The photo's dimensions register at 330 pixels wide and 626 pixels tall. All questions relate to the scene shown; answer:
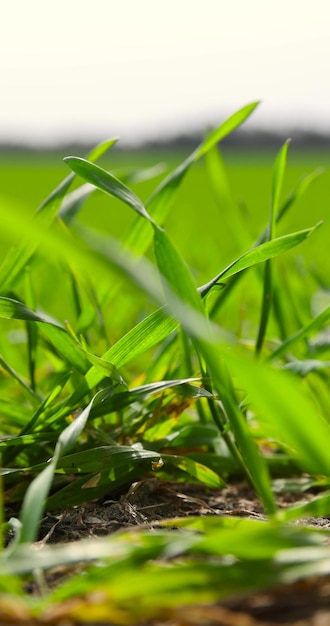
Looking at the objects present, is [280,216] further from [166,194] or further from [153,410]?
[153,410]

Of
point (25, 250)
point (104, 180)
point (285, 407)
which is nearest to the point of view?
point (285, 407)

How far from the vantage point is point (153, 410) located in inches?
29.2

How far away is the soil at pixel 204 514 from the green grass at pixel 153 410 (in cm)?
1

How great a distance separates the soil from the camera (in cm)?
40

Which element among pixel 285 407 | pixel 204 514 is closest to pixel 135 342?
pixel 204 514

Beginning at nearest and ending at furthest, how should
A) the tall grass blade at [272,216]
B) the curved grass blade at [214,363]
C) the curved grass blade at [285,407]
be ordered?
the curved grass blade at [285,407], the curved grass blade at [214,363], the tall grass blade at [272,216]

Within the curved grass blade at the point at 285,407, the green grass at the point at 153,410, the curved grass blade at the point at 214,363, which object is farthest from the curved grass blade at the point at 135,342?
the curved grass blade at the point at 285,407

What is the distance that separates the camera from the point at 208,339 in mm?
394

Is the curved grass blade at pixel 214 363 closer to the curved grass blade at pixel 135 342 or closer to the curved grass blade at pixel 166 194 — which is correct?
the curved grass blade at pixel 135 342

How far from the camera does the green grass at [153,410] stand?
39 cm

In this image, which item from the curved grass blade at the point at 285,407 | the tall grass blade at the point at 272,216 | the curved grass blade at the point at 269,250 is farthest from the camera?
the tall grass blade at the point at 272,216

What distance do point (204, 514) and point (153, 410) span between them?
113 millimetres

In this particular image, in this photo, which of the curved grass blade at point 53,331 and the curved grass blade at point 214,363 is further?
the curved grass blade at point 53,331

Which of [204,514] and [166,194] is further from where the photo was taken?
[166,194]
